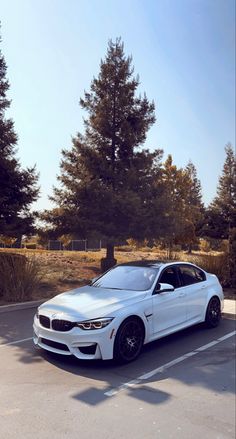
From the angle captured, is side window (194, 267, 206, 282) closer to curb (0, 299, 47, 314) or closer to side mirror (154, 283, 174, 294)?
side mirror (154, 283, 174, 294)

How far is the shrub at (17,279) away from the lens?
1013 centimetres

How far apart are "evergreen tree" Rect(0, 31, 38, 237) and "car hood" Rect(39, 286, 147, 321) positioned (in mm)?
5863

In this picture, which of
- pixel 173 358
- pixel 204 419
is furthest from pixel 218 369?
pixel 204 419

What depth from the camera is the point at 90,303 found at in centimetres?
598

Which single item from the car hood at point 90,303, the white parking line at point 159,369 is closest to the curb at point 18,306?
the car hood at point 90,303

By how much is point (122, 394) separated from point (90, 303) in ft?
5.38

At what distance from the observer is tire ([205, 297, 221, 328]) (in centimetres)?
789

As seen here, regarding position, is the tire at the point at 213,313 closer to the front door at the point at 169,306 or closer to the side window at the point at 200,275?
the side window at the point at 200,275

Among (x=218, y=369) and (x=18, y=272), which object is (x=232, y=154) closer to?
(x=18, y=272)

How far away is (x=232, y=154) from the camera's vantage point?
32.8 m

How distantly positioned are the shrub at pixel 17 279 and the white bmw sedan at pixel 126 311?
142 inches

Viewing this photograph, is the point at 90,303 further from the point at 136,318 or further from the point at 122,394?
the point at 122,394

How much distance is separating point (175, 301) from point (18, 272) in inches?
198

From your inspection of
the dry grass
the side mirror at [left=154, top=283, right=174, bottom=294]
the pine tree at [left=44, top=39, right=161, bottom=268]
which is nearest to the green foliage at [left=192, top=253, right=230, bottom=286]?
the dry grass
